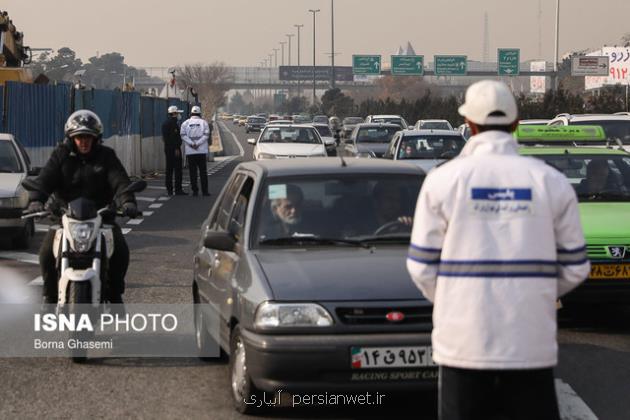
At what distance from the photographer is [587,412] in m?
7.29

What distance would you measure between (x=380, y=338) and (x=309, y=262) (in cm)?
81

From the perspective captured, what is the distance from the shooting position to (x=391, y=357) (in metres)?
6.73

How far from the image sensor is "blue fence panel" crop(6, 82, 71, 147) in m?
23.5

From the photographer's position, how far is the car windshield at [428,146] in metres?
22.0

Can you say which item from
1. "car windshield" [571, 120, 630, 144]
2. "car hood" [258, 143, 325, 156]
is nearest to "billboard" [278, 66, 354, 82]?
"car hood" [258, 143, 325, 156]

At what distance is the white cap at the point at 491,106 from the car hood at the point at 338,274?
246 centimetres

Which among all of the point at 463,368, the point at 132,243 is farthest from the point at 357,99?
the point at 463,368

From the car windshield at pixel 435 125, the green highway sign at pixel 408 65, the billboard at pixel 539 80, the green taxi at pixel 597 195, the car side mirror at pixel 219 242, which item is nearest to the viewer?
the car side mirror at pixel 219 242

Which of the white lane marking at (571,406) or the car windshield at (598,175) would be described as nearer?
the white lane marking at (571,406)

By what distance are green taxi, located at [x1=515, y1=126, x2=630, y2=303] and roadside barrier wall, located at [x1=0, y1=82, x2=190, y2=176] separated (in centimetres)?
1151

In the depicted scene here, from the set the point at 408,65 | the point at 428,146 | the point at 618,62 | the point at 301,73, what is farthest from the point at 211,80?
the point at 428,146

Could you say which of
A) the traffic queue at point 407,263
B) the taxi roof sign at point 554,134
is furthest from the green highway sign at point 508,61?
the traffic queue at point 407,263

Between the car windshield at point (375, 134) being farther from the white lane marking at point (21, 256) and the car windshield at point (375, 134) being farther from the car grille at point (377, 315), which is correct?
the car grille at point (377, 315)

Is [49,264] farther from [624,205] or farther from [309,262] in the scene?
[624,205]
